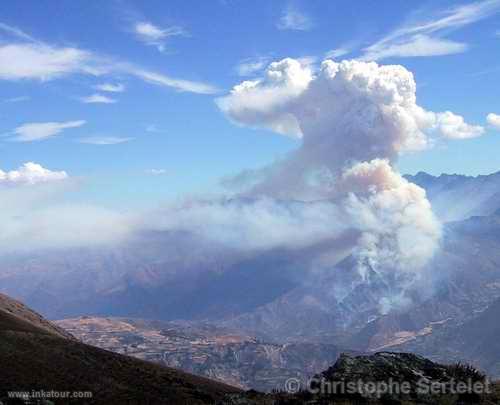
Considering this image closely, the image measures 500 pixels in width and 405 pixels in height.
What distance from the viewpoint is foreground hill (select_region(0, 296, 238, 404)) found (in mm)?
60156

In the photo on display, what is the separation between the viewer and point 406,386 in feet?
134

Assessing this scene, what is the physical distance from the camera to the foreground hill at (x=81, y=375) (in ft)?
197

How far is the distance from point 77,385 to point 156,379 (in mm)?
12834

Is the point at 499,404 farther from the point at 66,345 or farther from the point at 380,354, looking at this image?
the point at 66,345

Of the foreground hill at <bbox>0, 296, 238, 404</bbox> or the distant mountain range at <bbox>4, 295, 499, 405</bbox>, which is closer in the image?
the distant mountain range at <bbox>4, 295, 499, 405</bbox>

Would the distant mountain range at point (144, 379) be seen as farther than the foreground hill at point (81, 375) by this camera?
No

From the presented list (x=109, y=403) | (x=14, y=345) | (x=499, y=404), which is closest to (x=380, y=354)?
(x=499, y=404)

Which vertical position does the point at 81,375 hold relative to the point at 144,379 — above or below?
above

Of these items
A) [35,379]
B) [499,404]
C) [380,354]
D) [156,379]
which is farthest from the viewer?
[156,379]

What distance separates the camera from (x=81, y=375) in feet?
219

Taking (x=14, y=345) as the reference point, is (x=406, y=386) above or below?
below

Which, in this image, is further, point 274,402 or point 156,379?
point 156,379

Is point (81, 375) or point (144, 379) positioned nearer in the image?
point (81, 375)

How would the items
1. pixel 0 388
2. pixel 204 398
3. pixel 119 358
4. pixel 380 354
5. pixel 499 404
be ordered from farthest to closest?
pixel 119 358, pixel 204 398, pixel 0 388, pixel 380 354, pixel 499 404
